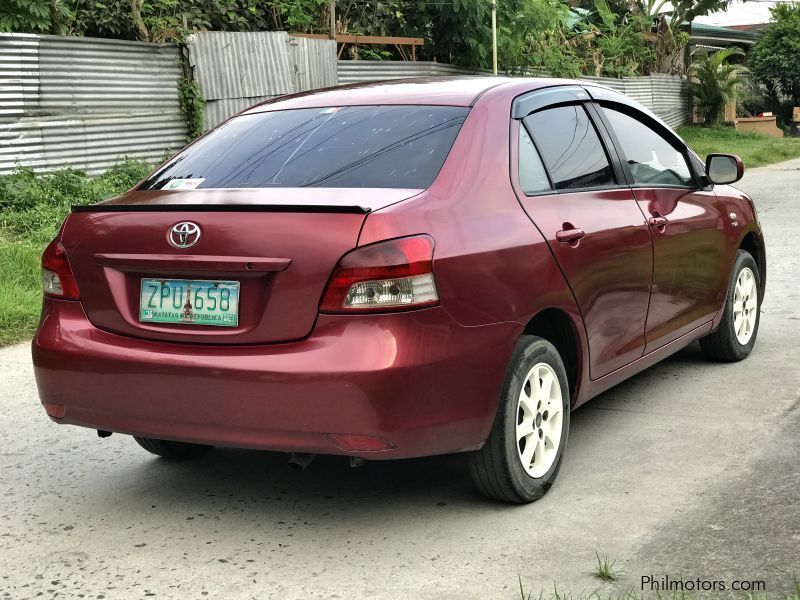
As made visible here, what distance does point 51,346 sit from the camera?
3783mm

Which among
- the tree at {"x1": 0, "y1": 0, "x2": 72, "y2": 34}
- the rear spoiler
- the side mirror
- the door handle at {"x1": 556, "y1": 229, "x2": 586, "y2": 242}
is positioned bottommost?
the door handle at {"x1": 556, "y1": 229, "x2": 586, "y2": 242}

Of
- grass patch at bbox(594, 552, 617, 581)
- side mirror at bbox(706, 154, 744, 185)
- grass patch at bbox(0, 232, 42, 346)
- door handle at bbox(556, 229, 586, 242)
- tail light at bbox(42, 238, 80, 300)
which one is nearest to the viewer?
grass patch at bbox(594, 552, 617, 581)

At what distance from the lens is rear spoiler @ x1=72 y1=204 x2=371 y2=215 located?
3.41 meters

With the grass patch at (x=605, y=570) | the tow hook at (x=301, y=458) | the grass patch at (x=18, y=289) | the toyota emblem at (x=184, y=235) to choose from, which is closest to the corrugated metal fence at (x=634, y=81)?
the grass patch at (x=18, y=289)

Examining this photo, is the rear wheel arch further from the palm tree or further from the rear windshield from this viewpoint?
the palm tree

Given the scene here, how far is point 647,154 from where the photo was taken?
17.0 feet

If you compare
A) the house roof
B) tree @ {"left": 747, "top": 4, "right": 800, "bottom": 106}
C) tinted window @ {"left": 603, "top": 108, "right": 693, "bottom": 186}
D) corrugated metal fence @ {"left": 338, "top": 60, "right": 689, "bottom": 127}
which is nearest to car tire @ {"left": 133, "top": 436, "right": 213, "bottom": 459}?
tinted window @ {"left": 603, "top": 108, "right": 693, "bottom": 186}

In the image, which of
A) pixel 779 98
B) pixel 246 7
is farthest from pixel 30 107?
pixel 779 98

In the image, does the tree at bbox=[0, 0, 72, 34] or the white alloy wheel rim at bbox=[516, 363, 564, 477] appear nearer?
the white alloy wheel rim at bbox=[516, 363, 564, 477]

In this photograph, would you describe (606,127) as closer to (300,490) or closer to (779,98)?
(300,490)

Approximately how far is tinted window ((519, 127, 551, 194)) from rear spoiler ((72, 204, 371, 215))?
0.85 metres

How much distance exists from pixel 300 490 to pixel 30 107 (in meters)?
Answer: 8.22

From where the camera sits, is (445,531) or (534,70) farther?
(534,70)

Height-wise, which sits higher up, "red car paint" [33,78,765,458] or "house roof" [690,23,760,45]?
"house roof" [690,23,760,45]
